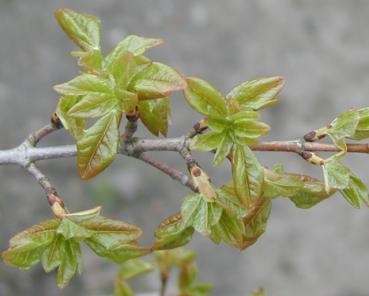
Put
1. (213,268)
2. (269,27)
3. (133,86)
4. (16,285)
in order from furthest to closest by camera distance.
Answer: (269,27) < (213,268) < (16,285) < (133,86)

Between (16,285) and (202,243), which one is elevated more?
(16,285)

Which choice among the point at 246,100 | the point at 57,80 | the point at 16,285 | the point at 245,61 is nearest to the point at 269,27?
the point at 245,61

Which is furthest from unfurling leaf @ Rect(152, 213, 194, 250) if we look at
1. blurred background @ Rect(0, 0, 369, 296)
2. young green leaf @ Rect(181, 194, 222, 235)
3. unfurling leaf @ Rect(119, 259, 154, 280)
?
blurred background @ Rect(0, 0, 369, 296)

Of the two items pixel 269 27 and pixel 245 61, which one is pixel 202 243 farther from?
pixel 269 27

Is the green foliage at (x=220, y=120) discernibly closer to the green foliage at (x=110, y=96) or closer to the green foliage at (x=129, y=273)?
the green foliage at (x=110, y=96)

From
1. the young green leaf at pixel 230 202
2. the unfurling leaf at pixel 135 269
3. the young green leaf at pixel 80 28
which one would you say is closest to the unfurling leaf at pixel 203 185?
the young green leaf at pixel 230 202

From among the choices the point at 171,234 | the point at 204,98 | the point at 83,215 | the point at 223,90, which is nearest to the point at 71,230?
the point at 83,215

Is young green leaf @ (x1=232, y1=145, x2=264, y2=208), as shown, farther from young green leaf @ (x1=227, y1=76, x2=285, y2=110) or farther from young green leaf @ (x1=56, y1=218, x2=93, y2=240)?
young green leaf @ (x1=56, y1=218, x2=93, y2=240)
